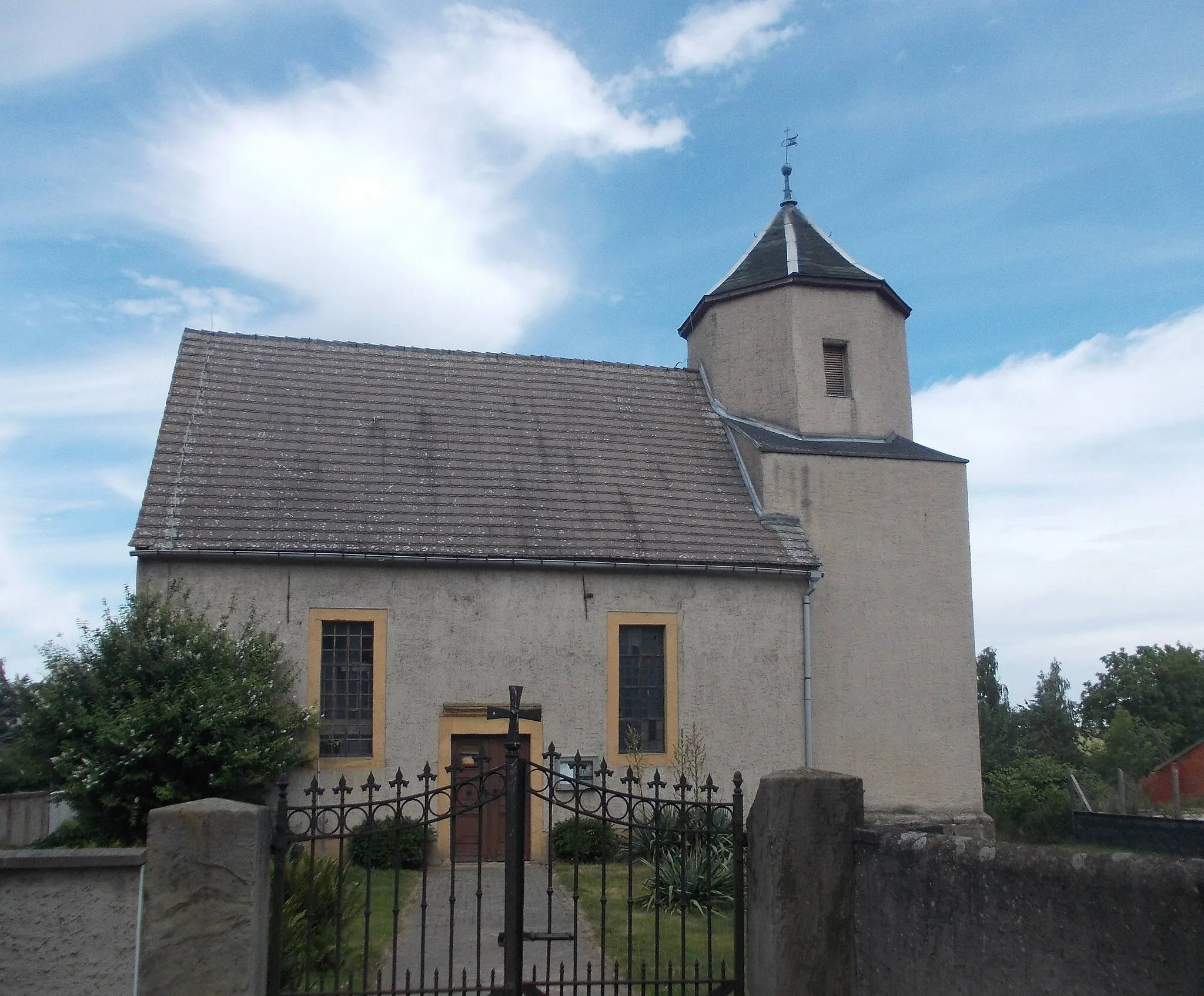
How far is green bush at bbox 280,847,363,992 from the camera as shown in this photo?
25.3ft

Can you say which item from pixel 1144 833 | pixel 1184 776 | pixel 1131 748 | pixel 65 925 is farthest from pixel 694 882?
pixel 1131 748

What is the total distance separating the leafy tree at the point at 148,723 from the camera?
1338 cm

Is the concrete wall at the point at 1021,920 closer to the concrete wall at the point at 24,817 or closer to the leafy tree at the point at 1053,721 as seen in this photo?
the concrete wall at the point at 24,817

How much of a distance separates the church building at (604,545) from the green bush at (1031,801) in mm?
4476

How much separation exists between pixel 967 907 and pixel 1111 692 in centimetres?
6059

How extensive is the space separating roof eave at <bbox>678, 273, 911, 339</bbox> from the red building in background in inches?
945

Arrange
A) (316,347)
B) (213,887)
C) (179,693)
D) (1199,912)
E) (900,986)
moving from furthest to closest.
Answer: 1. (316,347)
2. (179,693)
3. (213,887)
4. (900,986)
5. (1199,912)

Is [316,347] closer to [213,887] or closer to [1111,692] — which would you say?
[213,887]

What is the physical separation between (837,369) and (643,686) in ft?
24.5

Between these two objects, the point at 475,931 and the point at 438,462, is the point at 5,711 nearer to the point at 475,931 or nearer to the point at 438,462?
the point at 438,462

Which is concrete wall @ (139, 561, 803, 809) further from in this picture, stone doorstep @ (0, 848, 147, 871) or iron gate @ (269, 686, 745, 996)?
stone doorstep @ (0, 848, 147, 871)

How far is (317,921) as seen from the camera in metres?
8.93

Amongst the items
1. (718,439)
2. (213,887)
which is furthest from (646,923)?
(718,439)

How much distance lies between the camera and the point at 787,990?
6180 mm
